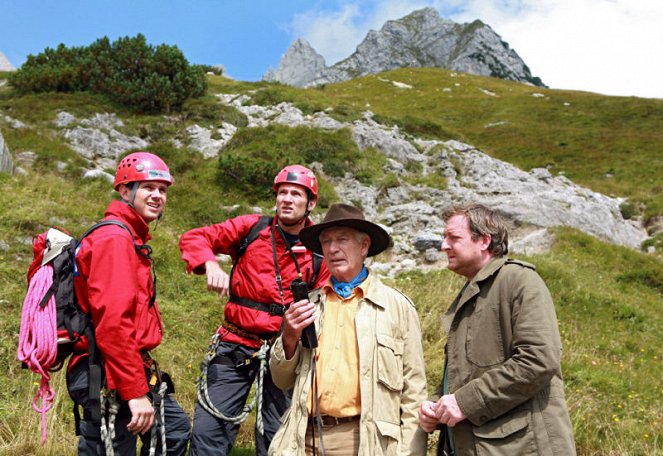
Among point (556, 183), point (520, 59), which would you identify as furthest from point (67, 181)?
point (520, 59)

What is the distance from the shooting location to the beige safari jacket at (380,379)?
110 inches

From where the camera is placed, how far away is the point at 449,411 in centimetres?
272

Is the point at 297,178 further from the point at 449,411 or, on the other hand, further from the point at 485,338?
the point at 449,411

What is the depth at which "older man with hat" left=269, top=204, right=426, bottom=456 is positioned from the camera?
282cm

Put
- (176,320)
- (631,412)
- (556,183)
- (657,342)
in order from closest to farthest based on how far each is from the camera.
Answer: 1. (631,412)
2. (176,320)
3. (657,342)
4. (556,183)

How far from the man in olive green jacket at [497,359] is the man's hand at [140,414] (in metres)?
1.83

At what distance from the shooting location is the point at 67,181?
41.1 feet

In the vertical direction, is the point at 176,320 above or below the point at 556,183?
below

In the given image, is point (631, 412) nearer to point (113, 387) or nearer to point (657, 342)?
point (657, 342)

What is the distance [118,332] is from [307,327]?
121 centimetres

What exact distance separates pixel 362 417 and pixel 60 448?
3567 mm

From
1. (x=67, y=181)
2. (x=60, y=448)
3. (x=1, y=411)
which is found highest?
(x=67, y=181)

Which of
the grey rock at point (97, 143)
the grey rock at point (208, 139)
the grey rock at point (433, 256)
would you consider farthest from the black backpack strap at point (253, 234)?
the grey rock at point (208, 139)

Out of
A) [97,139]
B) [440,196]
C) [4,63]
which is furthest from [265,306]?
[4,63]
